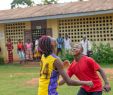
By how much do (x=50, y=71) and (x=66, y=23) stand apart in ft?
63.1

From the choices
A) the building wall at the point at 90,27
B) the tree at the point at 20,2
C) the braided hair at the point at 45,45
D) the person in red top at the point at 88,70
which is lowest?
the tree at the point at 20,2

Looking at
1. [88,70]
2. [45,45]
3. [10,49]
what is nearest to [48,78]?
[45,45]

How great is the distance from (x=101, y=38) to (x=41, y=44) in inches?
716

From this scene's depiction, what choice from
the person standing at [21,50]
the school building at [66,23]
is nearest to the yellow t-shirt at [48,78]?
the school building at [66,23]

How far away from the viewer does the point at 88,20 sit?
75.9ft

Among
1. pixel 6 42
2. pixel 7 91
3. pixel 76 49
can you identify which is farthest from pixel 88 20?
pixel 76 49

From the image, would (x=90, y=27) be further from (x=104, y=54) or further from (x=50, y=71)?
(x=50, y=71)

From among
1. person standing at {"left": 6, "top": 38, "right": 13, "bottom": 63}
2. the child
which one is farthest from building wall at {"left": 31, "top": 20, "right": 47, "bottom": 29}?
the child

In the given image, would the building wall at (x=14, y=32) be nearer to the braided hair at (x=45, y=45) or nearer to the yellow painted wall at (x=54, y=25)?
the yellow painted wall at (x=54, y=25)

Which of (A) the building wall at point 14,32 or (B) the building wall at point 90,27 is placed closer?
(B) the building wall at point 90,27

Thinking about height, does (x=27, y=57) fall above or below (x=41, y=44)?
below

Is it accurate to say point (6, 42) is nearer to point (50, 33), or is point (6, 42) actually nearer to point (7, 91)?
point (50, 33)

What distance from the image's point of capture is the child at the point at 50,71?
4973 mm

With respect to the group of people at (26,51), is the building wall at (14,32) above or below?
above
